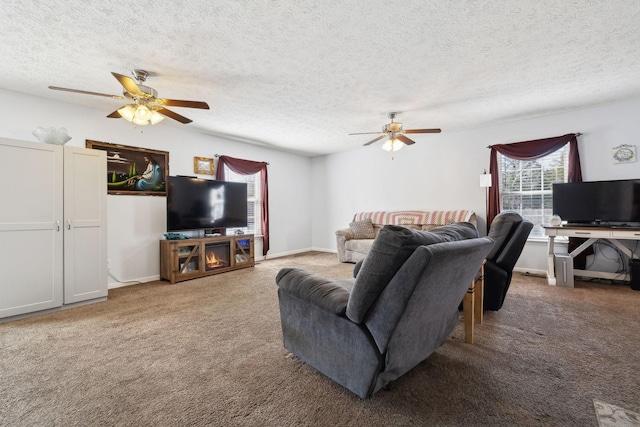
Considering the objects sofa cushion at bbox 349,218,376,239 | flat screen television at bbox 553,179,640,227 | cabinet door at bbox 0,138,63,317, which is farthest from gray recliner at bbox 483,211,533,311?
cabinet door at bbox 0,138,63,317

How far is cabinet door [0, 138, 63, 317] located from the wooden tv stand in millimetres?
1312

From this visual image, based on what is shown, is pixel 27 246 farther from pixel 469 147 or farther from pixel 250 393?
pixel 469 147

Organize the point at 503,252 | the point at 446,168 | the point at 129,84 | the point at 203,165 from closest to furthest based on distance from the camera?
the point at 129,84
the point at 503,252
the point at 203,165
the point at 446,168

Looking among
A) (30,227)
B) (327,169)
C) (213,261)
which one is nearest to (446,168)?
(327,169)

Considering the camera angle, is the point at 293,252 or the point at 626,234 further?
the point at 293,252

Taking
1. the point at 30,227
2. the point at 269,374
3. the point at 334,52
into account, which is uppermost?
the point at 334,52

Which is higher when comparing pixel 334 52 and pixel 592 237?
pixel 334 52

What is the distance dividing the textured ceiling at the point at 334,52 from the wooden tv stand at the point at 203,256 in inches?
79.0

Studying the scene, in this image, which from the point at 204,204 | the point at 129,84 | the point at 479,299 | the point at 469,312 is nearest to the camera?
the point at 469,312

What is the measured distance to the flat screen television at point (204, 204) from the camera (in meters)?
4.37

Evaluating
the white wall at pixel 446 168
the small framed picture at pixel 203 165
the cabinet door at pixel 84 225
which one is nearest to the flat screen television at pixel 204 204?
the small framed picture at pixel 203 165

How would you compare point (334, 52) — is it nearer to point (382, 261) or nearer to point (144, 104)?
point (144, 104)

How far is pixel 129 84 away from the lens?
237 cm

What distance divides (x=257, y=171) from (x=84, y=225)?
3167 mm
